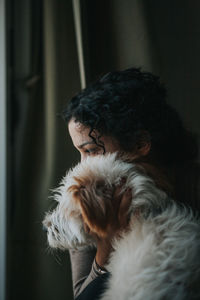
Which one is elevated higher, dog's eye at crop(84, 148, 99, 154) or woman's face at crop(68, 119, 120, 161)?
woman's face at crop(68, 119, 120, 161)

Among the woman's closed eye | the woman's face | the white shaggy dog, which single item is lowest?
the white shaggy dog

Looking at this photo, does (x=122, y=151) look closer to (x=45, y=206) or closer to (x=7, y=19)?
(x=45, y=206)

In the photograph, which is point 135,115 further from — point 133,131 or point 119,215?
point 119,215

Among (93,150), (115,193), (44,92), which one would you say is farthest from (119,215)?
(44,92)

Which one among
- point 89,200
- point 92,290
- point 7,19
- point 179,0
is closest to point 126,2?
point 179,0

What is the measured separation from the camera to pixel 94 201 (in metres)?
0.62

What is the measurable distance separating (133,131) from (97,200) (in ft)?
0.61

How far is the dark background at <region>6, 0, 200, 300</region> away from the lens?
87cm

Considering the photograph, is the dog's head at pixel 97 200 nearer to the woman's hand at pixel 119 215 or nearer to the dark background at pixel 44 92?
the woman's hand at pixel 119 215

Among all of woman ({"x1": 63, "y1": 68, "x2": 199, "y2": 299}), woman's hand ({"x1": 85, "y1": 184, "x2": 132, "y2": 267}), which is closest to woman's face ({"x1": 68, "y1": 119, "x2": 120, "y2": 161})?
woman ({"x1": 63, "y1": 68, "x2": 199, "y2": 299})

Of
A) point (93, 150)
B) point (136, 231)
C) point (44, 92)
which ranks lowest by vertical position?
point (136, 231)

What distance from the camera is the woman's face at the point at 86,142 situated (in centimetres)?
70

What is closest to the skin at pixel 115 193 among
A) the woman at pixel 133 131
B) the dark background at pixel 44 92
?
the woman at pixel 133 131

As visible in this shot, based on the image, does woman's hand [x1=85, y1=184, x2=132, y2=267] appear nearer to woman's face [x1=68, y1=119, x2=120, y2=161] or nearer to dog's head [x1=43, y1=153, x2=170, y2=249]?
dog's head [x1=43, y1=153, x2=170, y2=249]
